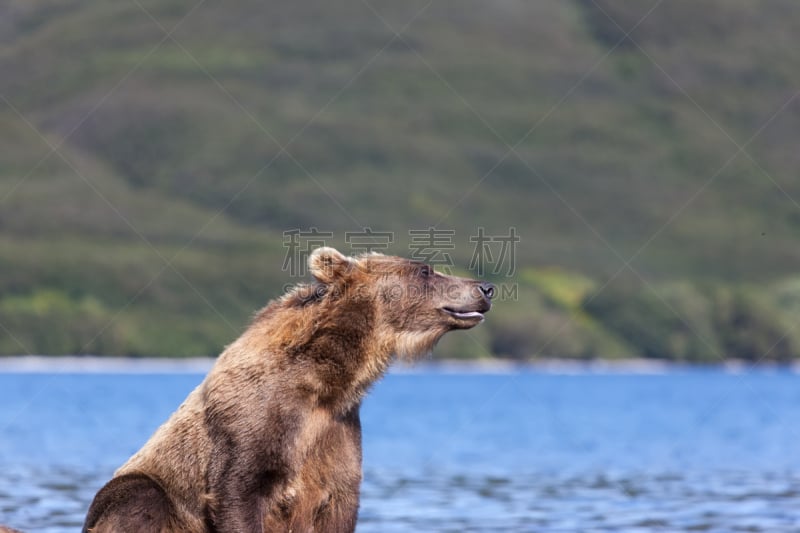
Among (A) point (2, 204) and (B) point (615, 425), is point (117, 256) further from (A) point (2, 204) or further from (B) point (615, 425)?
(B) point (615, 425)

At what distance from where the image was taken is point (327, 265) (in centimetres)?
1112

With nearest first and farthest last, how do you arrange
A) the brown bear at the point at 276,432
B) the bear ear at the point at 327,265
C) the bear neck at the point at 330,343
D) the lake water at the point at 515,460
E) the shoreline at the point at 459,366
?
the brown bear at the point at 276,432 → the bear neck at the point at 330,343 → the bear ear at the point at 327,265 → the lake water at the point at 515,460 → the shoreline at the point at 459,366

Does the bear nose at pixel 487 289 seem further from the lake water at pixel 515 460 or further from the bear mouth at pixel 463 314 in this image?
the lake water at pixel 515 460

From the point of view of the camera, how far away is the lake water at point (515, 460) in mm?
18484

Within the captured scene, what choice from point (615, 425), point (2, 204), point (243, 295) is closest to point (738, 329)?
point (243, 295)

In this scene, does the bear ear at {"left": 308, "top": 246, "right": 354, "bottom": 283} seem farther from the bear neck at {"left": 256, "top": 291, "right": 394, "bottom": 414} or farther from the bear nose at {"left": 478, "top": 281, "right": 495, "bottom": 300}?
the bear nose at {"left": 478, "top": 281, "right": 495, "bottom": 300}

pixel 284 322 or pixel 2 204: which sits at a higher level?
pixel 2 204

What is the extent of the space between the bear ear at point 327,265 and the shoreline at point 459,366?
334 feet

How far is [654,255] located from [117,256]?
8469 centimetres

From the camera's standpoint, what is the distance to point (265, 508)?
10031 mm

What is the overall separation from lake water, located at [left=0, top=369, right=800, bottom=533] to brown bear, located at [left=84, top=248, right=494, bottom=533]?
20.8 ft

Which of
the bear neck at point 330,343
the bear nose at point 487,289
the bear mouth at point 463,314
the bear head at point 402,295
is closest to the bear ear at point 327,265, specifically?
the bear head at point 402,295

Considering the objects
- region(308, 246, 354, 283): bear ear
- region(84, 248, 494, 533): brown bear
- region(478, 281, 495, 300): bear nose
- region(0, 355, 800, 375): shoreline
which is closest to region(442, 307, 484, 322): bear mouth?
region(478, 281, 495, 300): bear nose

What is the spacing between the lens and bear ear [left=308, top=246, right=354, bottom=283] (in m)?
11.1
